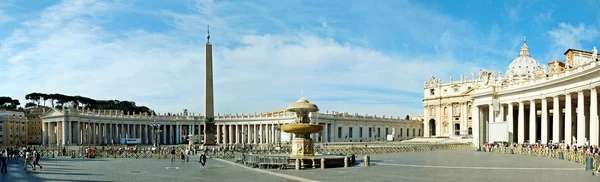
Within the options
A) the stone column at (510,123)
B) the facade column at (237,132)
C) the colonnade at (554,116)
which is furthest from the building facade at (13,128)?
the stone column at (510,123)

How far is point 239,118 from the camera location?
105750mm

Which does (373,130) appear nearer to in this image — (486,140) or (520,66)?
(520,66)

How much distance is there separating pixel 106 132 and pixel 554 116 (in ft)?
256

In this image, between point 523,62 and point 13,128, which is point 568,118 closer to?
point 523,62

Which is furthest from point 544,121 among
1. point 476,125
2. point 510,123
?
point 476,125

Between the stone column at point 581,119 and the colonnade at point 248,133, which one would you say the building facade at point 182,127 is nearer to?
the colonnade at point 248,133

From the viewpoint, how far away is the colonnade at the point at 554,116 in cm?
3618

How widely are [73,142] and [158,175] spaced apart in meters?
73.8

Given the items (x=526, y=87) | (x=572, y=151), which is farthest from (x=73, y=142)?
(x=572, y=151)

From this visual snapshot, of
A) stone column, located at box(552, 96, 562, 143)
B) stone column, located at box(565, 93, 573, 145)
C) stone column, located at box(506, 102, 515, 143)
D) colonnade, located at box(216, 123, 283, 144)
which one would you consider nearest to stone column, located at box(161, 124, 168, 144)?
colonnade, located at box(216, 123, 283, 144)

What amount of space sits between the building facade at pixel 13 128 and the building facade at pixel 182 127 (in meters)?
18.3

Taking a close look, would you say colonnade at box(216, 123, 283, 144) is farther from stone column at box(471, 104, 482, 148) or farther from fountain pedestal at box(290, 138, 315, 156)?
fountain pedestal at box(290, 138, 315, 156)

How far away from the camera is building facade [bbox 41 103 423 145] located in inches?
3647

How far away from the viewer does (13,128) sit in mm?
113375
